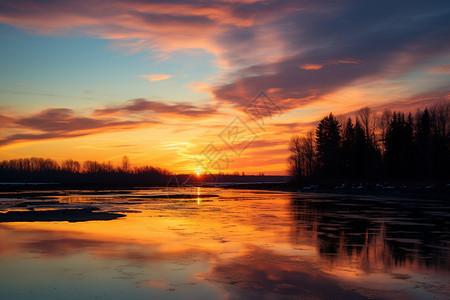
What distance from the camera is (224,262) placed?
38.3 ft

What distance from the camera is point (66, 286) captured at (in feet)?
30.0

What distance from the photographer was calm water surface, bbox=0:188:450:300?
8734 millimetres

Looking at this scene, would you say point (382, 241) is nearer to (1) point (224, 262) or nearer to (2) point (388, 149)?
(1) point (224, 262)

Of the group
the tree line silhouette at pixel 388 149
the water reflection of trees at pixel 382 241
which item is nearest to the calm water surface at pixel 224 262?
the water reflection of trees at pixel 382 241

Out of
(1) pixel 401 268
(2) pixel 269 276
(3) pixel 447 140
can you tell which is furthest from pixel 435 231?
(3) pixel 447 140

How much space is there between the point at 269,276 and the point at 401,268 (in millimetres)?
4136

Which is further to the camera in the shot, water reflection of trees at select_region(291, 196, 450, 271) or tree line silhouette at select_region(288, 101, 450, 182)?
tree line silhouette at select_region(288, 101, 450, 182)

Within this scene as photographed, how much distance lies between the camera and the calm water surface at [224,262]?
8734 mm

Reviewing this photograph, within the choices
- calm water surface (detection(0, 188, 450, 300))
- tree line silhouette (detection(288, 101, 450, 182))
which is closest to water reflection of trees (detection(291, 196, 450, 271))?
calm water surface (detection(0, 188, 450, 300))

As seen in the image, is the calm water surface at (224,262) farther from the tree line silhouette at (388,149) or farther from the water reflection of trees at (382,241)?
the tree line silhouette at (388,149)

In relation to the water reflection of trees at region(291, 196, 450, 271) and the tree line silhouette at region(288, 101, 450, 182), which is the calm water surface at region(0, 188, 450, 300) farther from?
the tree line silhouette at region(288, 101, 450, 182)

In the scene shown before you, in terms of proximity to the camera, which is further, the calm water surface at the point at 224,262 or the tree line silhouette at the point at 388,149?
the tree line silhouette at the point at 388,149

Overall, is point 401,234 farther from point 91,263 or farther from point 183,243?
point 91,263

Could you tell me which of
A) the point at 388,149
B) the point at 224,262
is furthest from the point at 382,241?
the point at 388,149
